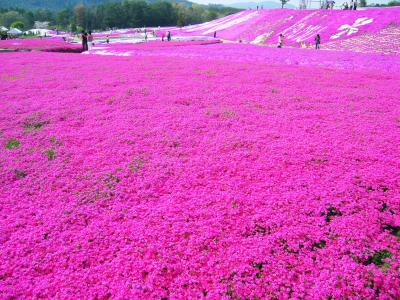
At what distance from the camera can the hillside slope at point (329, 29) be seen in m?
37.9

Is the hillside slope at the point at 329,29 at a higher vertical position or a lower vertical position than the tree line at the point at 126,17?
lower

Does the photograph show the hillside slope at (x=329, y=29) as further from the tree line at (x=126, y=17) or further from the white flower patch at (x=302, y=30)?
the tree line at (x=126, y=17)

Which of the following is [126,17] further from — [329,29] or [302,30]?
[329,29]

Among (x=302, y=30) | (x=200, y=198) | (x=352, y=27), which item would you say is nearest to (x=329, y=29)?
(x=352, y=27)

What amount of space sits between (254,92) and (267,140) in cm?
647

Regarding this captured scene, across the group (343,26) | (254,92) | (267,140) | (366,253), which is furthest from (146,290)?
(343,26)

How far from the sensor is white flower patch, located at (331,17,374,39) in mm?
42734

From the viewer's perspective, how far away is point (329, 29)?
45.9 metres

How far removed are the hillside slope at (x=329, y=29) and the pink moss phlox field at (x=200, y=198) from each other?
28701mm

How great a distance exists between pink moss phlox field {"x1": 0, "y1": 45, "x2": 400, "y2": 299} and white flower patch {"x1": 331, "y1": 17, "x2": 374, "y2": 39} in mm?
33357

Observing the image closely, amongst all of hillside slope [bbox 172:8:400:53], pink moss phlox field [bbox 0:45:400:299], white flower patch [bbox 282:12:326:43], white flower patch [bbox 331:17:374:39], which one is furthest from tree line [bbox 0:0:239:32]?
pink moss phlox field [bbox 0:45:400:299]

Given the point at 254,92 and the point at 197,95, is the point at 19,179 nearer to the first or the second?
the point at 197,95

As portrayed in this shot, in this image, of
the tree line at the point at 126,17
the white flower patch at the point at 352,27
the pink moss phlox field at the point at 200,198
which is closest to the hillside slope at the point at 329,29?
the white flower patch at the point at 352,27

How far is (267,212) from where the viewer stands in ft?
22.0
